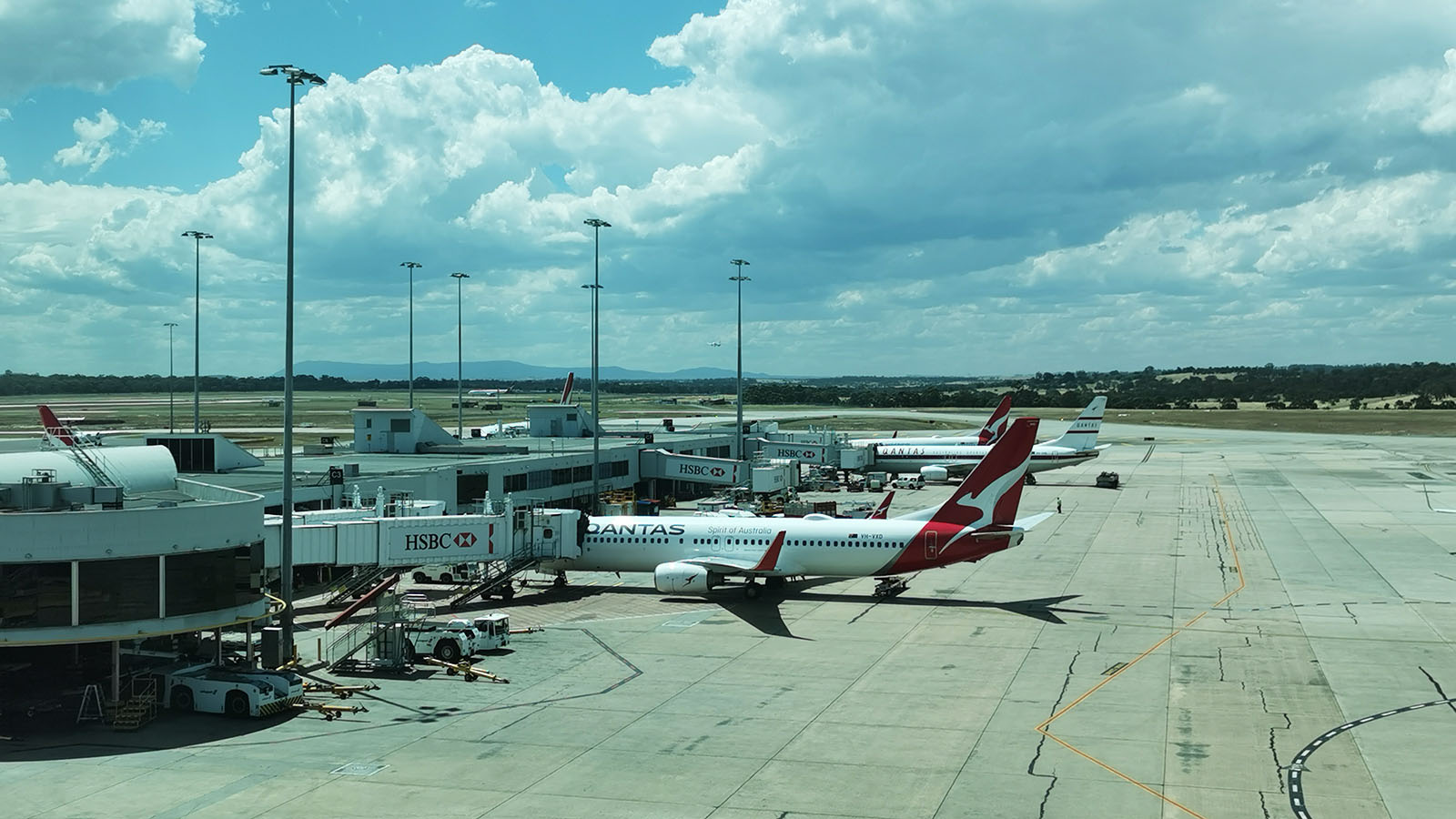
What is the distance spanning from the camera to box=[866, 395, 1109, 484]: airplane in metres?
117

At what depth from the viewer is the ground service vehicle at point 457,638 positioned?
132 feet

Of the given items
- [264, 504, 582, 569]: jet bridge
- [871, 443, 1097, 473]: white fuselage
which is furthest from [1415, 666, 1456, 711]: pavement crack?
[871, 443, 1097, 473]: white fuselage

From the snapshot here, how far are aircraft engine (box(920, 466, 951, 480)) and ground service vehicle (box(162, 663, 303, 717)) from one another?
89.1 m

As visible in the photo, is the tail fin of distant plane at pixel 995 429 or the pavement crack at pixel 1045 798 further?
the tail fin of distant plane at pixel 995 429

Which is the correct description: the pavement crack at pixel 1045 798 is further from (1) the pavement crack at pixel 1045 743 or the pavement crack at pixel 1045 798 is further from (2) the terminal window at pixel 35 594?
(2) the terminal window at pixel 35 594

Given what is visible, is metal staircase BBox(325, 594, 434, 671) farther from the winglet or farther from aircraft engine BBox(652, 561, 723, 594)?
the winglet

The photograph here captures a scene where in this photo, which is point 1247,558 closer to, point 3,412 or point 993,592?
point 993,592

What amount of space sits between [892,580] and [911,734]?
83.6ft

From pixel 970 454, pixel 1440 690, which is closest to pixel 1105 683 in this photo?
pixel 1440 690

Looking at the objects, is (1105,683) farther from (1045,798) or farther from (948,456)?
(948,456)

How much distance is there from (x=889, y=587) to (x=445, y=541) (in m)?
20.4

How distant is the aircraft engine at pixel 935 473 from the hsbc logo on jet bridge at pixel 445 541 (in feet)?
239

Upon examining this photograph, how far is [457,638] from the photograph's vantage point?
40125 millimetres

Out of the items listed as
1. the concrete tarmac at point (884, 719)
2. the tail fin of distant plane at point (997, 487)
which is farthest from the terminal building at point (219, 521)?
the tail fin of distant plane at point (997, 487)
